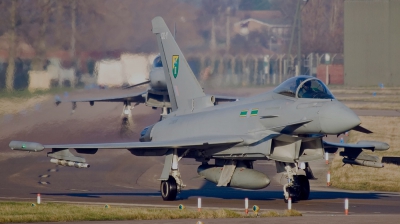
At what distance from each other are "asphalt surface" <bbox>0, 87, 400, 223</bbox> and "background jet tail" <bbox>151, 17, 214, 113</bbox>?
2.18m

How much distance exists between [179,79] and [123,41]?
764cm

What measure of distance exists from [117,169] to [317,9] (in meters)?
24.0

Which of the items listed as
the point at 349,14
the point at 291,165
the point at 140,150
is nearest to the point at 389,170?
the point at 291,165

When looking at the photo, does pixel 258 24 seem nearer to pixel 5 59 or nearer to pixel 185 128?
pixel 5 59

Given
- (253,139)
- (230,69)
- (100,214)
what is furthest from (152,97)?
(100,214)

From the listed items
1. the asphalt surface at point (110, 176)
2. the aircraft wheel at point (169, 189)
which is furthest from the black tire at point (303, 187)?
the aircraft wheel at point (169, 189)

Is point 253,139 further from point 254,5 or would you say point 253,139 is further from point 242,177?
point 254,5

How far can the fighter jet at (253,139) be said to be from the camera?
17859 mm

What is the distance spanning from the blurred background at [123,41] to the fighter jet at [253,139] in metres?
8.17

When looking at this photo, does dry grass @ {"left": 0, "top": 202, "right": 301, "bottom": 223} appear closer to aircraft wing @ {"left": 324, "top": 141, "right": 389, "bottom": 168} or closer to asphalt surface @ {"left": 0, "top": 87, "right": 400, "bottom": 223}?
asphalt surface @ {"left": 0, "top": 87, "right": 400, "bottom": 223}

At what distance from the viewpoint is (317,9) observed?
47.8 meters

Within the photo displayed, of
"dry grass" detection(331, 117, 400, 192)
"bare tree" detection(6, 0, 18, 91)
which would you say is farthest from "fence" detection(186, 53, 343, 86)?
"bare tree" detection(6, 0, 18, 91)

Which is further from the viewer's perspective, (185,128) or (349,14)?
(349,14)

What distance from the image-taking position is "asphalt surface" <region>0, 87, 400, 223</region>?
61.6 ft
